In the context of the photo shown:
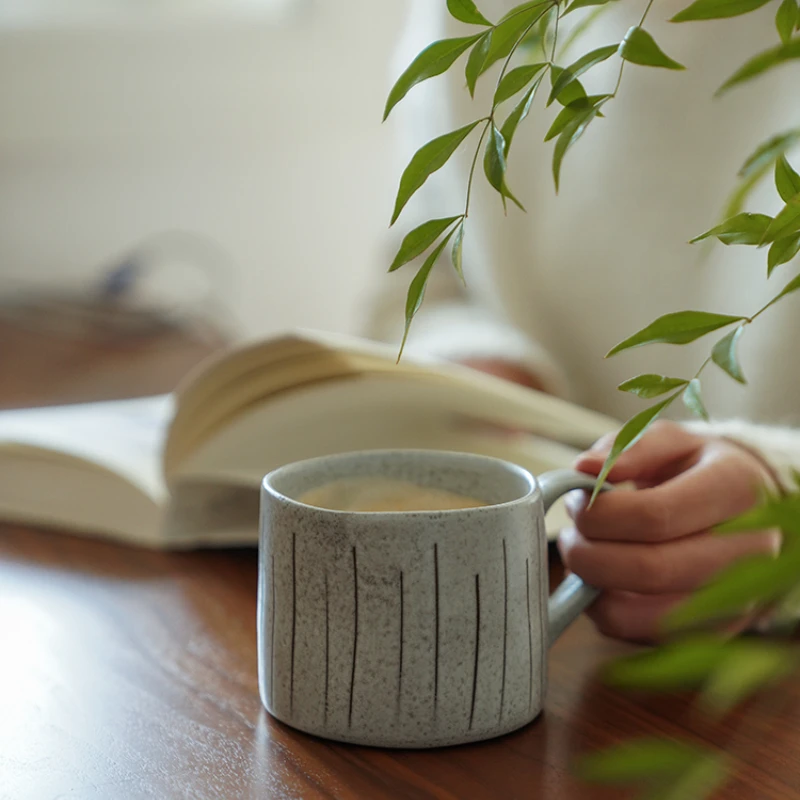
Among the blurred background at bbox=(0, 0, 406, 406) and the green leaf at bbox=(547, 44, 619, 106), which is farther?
the blurred background at bbox=(0, 0, 406, 406)

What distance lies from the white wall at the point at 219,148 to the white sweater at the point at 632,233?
2.87 ft

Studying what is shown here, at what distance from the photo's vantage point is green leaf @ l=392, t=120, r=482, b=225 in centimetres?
20

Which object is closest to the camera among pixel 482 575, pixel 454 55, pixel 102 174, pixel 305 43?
pixel 454 55

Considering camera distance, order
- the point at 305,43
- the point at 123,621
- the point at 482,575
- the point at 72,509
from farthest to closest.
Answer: the point at 305,43, the point at 72,509, the point at 123,621, the point at 482,575

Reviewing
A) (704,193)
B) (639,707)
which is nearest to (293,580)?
(639,707)

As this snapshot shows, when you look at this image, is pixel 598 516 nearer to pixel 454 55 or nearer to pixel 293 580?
pixel 293 580

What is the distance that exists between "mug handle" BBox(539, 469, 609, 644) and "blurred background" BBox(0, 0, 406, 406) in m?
1.12

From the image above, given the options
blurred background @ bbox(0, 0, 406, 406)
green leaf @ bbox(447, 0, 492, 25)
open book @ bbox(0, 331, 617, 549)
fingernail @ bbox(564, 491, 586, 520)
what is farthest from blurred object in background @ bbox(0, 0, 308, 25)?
green leaf @ bbox(447, 0, 492, 25)

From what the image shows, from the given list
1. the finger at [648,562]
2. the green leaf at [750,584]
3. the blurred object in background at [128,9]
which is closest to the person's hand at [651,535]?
the finger at [648,562]

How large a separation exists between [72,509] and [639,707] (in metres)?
0.38

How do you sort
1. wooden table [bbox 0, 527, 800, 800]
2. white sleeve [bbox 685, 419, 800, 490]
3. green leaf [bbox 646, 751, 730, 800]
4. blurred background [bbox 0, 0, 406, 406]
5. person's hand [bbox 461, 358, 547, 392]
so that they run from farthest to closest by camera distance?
blurred background [bbox 0, 0, 406, 406] → person's hand [bbox 461, 358, 547, 392] → white sleeve [bbox 685, 419, 800, 490] → wooden table [bbox 0, 527, 800, 800] → green leaf [bbox 646, 751, 730, 800]

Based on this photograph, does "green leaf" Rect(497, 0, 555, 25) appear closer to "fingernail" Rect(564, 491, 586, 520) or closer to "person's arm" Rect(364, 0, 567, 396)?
"fingernail" Rect(564, 491, 586, 520)

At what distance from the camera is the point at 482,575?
34 cm

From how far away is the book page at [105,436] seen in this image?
2.04 feet
